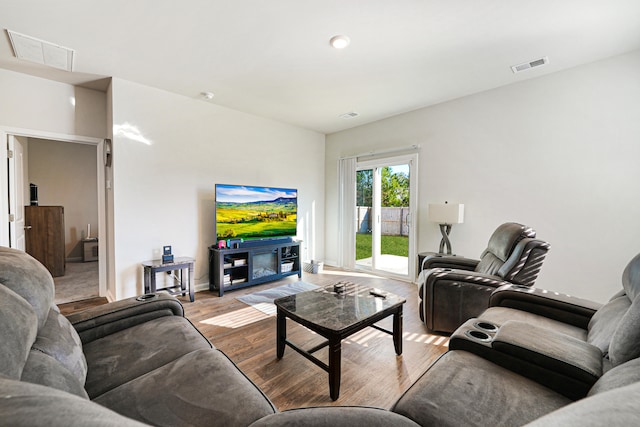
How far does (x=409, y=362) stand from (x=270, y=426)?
5.31ft

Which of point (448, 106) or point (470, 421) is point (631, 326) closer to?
point (470, 421)

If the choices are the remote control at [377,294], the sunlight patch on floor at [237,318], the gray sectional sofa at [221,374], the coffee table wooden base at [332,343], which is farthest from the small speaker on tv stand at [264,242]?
the gray sectional sofa at [221,374]

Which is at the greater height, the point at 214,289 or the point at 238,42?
the point at 238,42

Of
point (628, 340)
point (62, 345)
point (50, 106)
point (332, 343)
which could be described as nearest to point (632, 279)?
point (628, 340)

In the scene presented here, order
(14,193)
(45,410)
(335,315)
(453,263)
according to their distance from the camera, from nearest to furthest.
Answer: (45,410)
(335,315)
(453,263)
(14,193)

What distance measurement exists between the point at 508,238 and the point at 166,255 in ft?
12.5

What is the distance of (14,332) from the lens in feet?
2.55

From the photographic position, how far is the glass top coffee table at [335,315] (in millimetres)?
1654

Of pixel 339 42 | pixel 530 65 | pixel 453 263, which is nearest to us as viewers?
pixel 339 42

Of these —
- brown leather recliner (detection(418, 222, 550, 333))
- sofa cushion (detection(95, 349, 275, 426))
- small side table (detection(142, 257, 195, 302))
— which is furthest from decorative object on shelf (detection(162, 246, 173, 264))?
brown leather recliner (detection(418, 222, 550, 333))

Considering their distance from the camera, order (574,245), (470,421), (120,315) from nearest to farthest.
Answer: (470,421), (120,315), (574,245)

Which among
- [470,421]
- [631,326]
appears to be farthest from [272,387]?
[631,326]

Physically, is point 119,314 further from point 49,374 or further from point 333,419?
point 333,419

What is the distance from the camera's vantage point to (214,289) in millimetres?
3799
